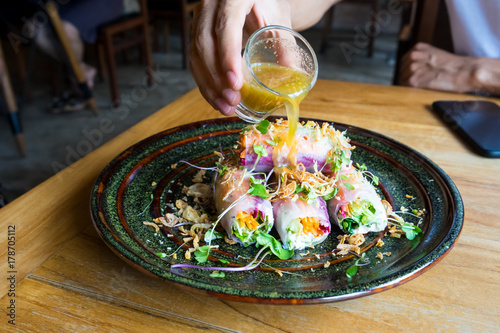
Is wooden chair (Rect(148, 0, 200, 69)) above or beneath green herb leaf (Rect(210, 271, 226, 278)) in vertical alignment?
beneath

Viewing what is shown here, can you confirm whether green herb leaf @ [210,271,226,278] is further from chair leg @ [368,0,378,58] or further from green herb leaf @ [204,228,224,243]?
chair leg @ [368,0,378,58]

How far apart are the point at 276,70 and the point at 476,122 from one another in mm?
662

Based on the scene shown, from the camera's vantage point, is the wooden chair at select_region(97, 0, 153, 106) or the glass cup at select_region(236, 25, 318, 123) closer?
the glass cup at select_region(236, 25, 318, 123)

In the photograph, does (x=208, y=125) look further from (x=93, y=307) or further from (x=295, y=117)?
(x=93, y=307)

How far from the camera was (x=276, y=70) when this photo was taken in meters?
0.79

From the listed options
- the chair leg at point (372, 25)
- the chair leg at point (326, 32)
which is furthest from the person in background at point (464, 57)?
the chair leg at point (326, 32)

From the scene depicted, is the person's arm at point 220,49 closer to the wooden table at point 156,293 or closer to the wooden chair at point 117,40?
the wooden table at point 156,293

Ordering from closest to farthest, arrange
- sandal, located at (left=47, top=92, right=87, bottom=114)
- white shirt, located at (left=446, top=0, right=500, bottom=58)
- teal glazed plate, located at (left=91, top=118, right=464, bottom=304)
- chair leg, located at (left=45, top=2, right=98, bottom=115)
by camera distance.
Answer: teal glazed plate, located at (left=91, top=118, right=464, bottom=304) → white shirt, located at (left=446, top=0, right=500, bottom=58) → chair leg, located at (left=45, top=2, right=98, bottom=115) → sandal, located at (left=47, top=92, right=87, bottom=114)

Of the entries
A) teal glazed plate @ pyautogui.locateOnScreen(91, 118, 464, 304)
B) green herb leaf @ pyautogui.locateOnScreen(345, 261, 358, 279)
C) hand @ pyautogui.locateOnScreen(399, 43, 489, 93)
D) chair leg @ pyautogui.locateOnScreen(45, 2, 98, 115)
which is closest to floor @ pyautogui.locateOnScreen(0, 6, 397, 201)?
chair leg @ pyautogui.locateOnScreen(45, 2, 98, 115)

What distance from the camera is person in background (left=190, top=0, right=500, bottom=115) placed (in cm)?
73

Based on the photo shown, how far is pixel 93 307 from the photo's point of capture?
562 millimetres

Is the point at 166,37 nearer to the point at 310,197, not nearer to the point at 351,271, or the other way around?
the point at 310,197

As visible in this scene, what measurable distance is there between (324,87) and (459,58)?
526 millimetres

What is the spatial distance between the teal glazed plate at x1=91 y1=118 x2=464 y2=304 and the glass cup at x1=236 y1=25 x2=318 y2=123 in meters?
0.20
